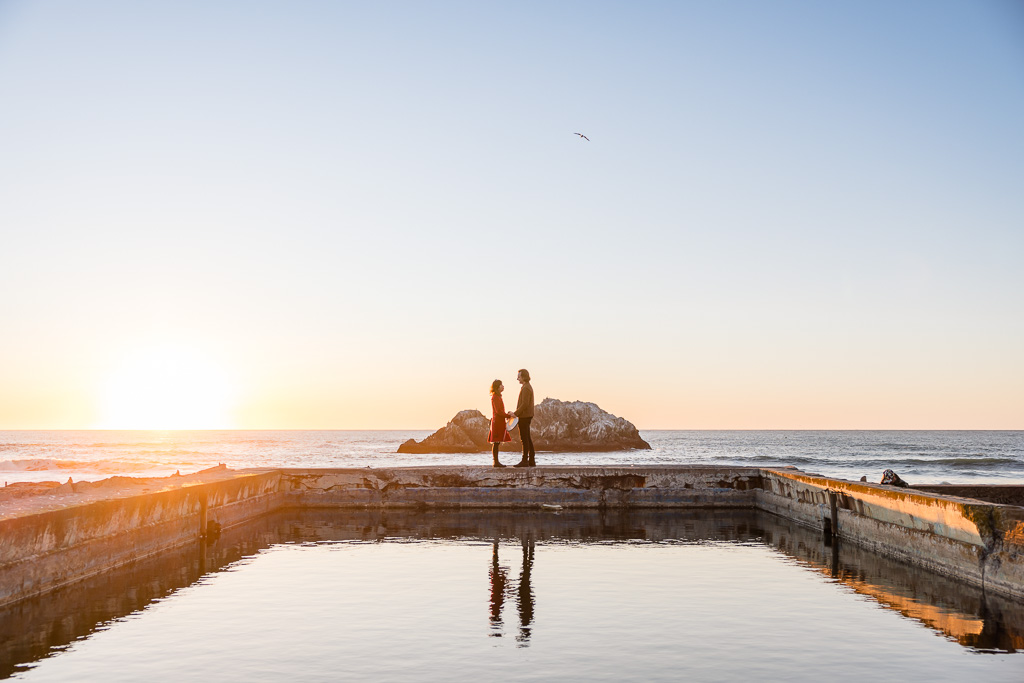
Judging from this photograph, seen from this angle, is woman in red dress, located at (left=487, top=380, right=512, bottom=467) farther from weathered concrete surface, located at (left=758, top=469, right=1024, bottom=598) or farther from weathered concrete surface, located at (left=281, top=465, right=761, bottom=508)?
weathered concrete surface, located at (left=758, top=469, right=1024, bottom=598)

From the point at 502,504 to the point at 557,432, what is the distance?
58233 mm

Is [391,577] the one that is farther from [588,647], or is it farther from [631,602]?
[588,647]

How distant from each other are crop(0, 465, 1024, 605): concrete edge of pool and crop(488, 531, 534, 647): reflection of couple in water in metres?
4.28

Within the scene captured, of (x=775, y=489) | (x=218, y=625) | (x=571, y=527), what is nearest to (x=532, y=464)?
(x=571, y=527)

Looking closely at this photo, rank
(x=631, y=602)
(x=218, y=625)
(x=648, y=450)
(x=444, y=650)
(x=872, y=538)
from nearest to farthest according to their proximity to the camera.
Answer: (x=444, y=650)
(x=218, y=625)
(x=631, y=602)
(x=872, y=538)
(x=648, y=450)

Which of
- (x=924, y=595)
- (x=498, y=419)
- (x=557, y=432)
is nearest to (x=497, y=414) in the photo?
(x=498, y=419)

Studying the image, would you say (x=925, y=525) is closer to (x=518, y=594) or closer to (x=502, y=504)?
(x=518, y=594)

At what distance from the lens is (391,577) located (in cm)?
837

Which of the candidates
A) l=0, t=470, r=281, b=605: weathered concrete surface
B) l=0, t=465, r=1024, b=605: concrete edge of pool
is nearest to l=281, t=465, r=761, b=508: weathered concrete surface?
l=0, t=465, r=1024, b=605: concrete edge of pool

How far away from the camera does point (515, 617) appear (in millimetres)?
6465

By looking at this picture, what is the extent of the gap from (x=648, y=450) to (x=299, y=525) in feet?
217

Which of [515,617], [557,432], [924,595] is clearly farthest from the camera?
[557,432]

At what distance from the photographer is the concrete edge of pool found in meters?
7.41

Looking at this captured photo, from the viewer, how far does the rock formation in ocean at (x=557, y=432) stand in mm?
67562
